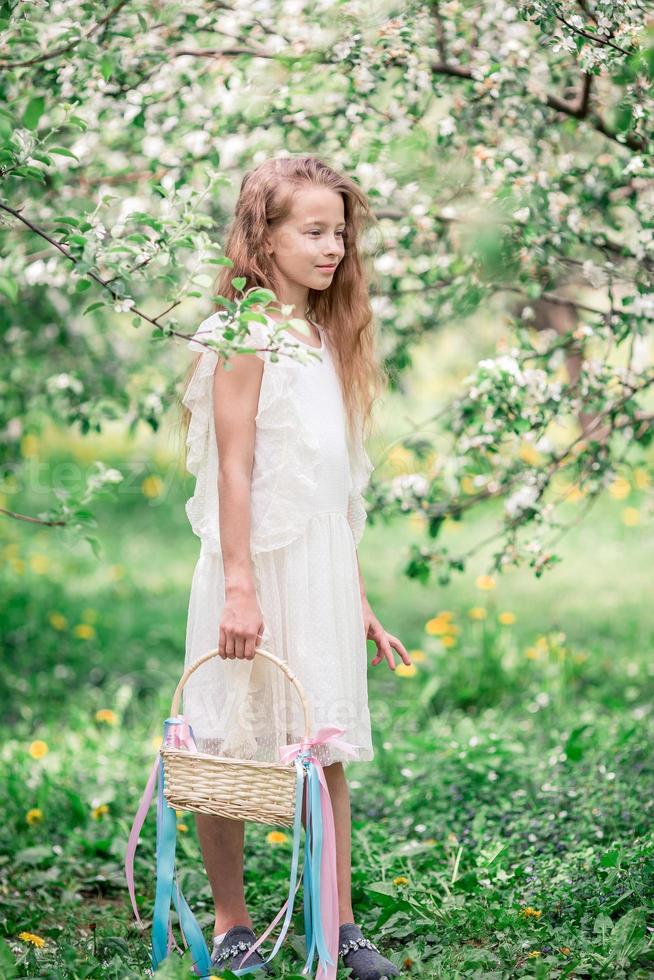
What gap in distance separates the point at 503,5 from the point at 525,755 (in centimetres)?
207

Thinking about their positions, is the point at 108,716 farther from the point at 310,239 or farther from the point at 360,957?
the point at 310,239

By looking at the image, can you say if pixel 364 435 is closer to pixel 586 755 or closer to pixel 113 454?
Result: pixel 586 755

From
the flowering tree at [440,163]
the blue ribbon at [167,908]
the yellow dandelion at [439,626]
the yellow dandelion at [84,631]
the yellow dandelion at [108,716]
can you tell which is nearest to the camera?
the blue ribbon at [167,908]

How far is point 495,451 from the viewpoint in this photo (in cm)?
275

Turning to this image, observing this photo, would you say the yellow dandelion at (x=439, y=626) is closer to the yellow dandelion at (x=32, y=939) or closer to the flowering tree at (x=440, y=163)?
the flowering tree at (x=440, y=163)

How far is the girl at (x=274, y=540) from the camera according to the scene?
213 centimetres

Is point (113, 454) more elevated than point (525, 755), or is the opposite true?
point (113, 454)

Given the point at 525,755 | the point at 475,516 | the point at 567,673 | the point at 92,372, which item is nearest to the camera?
the point at 525,755

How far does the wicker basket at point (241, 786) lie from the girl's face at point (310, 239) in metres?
0.78

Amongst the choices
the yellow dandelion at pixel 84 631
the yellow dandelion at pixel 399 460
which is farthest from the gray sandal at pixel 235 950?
the yellow dandelion at pixel 84 631

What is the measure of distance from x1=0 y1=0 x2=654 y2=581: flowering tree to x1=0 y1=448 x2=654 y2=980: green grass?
26.0 inches

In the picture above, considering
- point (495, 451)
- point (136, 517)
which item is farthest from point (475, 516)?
point (495, 451)

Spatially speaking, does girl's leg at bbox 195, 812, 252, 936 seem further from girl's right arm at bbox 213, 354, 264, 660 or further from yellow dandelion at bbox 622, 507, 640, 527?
yellow dandelion at bbox 622, 507, 640, 527

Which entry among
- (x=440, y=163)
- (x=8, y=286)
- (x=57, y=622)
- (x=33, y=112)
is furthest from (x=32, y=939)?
(x=57, y=622)
